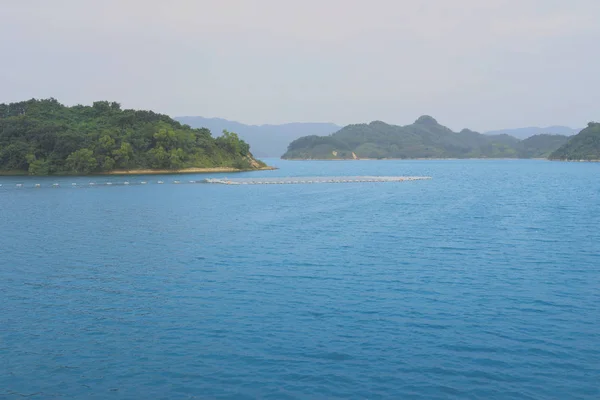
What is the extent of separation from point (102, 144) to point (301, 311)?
436 ft

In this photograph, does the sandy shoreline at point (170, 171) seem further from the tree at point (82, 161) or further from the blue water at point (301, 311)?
the blue water at point (301, 311)

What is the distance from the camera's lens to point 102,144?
14112 cm

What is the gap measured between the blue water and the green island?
101 m

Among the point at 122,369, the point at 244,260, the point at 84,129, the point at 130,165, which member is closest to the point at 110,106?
the point at 84,129

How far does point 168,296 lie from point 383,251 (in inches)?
628

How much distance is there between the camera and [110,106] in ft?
600

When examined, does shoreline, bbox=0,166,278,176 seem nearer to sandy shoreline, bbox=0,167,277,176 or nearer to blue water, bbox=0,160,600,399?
sandy shoreline, bbox=0,167,277,176

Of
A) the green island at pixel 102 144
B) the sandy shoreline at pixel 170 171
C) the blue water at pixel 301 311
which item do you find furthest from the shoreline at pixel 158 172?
the blue water at pixel 301 311

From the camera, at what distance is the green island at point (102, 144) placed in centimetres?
13912

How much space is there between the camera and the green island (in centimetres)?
13912

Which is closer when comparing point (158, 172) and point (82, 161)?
point (82, 161)

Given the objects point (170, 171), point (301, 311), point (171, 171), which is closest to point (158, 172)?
point (170, 171)

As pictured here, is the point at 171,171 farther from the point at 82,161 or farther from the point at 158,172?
the point at 82,161

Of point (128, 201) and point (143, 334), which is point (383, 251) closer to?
point (143, 334)
